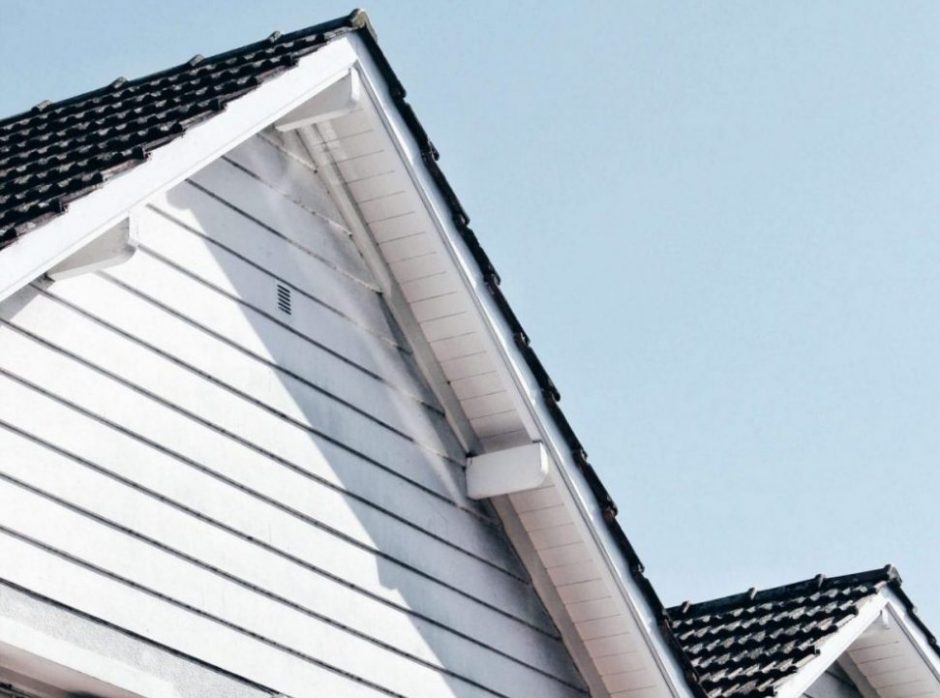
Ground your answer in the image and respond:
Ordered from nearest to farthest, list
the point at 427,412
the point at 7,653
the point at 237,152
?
the point at 7,653 < the point at 237,152 < the point at 427,412

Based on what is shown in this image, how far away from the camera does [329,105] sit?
8.34m

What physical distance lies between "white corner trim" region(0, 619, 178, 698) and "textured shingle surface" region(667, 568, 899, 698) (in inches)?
150

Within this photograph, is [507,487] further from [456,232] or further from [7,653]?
[7,653]

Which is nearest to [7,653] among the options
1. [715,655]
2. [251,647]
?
[251,647]

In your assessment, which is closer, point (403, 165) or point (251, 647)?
point (251, 647)

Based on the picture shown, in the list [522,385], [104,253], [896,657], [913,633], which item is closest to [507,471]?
[522,385]

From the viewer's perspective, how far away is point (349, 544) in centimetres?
795

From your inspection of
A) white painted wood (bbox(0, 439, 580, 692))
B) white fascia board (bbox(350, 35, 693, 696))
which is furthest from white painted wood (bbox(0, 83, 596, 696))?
white fascia board (bbox(350, 35, 693, 696))

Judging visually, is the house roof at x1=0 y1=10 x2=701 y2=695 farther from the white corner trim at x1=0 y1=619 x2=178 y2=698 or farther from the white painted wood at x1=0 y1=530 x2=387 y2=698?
the white corner trim at x1=0 y1=619 x2=178 y2=698

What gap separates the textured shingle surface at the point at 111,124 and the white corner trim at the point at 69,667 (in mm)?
1362

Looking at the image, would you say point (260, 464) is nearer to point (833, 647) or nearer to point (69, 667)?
point (69, 667)

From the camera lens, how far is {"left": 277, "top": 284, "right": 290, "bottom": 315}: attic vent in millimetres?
8164

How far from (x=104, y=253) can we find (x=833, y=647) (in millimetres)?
5277

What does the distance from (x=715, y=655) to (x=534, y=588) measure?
1773mm
